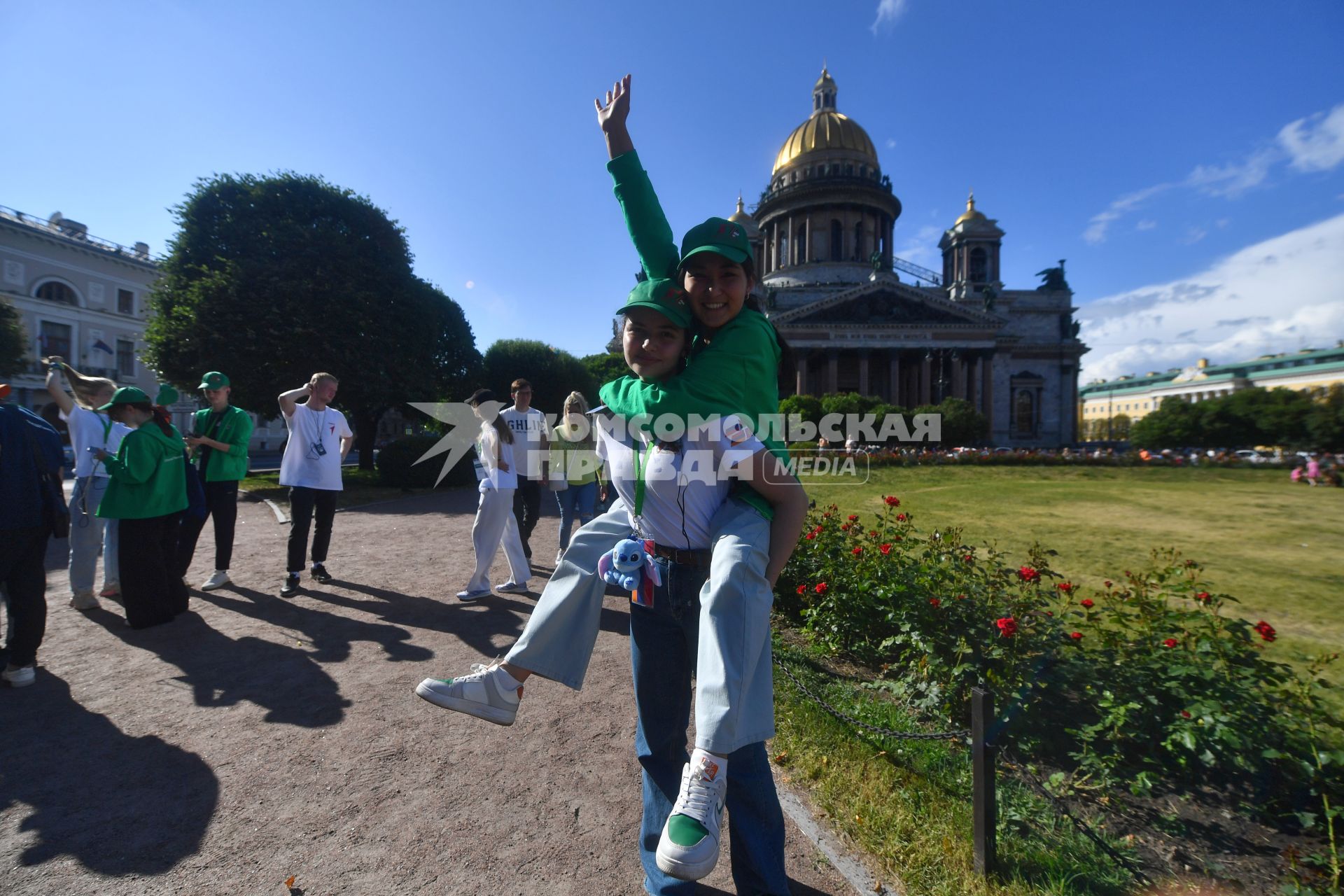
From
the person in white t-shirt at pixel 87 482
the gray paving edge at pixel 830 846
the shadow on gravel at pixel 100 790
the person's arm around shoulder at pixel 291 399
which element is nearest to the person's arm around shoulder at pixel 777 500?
the gray paving edge at pixel 830 846

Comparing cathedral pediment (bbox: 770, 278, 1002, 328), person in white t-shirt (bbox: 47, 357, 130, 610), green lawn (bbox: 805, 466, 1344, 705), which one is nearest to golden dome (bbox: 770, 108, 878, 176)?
cathedral pediment (bbox: 770, 278, 1002, 328)

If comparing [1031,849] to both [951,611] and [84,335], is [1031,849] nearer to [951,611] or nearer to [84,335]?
[951,611]

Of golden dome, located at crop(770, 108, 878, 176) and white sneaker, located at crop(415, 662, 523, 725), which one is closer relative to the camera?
white sneaker, located at crop(415, 662, 523, 725)

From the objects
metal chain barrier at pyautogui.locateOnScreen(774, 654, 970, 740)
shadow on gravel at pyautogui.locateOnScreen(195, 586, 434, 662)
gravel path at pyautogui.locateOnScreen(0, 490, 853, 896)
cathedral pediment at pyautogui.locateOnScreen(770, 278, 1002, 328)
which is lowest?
gravel path at pyautogui.locateOnScreen(0, 490, 853, 896)

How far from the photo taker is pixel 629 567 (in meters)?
1.89

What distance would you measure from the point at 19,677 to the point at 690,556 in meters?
4.91

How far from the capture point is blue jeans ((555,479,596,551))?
6.54 meters

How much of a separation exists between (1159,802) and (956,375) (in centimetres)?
4359

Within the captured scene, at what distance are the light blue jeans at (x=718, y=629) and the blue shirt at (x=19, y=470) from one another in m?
4.25

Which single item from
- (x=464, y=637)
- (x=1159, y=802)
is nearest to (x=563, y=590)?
(x=1159, y=802)

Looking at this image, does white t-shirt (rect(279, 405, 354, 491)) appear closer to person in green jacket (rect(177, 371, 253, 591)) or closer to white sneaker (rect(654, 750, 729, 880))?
person in green jacket (rect(177, 371, 253, 591))

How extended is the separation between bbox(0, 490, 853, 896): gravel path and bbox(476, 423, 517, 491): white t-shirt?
1290 mm

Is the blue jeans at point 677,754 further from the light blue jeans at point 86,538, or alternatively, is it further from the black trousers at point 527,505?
the light blue jeans at point 86,538

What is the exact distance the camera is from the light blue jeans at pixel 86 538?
17.5 feet
